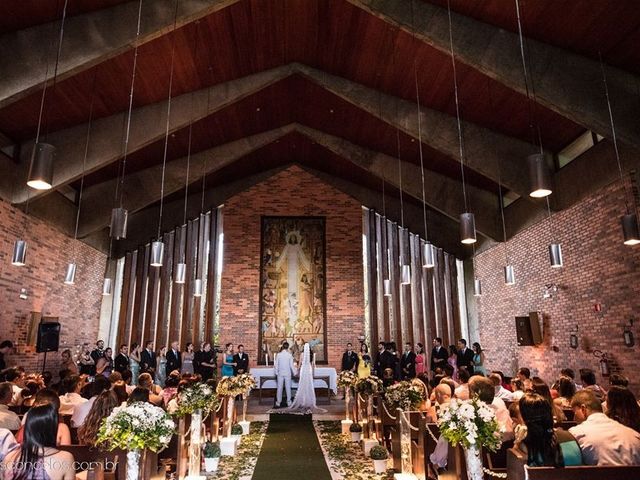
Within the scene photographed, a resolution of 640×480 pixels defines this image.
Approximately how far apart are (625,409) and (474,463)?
4.14 ft

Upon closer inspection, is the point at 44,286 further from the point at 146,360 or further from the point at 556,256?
the point at 556,256

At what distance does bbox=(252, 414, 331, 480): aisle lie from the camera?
19.0 ft

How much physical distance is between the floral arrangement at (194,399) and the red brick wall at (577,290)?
5.82 metres

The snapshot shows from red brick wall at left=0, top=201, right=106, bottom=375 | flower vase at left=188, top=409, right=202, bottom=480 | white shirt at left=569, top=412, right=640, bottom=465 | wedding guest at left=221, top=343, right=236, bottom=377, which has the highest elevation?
red brick wall at left=0, top=201, right=106, bottom=375

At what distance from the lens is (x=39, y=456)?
2490 millimetres

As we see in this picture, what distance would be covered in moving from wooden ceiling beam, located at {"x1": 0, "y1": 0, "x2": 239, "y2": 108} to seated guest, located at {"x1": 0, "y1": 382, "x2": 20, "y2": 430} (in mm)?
3863

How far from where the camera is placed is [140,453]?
3266 mm

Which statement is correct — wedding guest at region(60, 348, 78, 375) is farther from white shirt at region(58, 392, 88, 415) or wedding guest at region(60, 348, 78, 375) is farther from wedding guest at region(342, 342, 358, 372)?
wedding guest at region(342, 342, 358, 372)

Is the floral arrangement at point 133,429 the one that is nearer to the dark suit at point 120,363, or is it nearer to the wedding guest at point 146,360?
the dark suit at point 120,363

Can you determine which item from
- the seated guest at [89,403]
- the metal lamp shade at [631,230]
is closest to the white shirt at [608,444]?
the metal lamp shade at [631,230]

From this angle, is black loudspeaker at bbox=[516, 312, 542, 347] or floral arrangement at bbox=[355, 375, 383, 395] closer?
floral arrangement at bbox=[355, 375, 383, 395]

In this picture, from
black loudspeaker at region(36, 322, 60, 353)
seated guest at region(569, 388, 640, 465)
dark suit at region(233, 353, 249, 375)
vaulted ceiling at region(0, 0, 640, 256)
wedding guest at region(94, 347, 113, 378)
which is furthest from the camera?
dark suit at region(233, 353, 249, 375)

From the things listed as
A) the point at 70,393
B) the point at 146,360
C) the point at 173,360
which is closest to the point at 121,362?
the point at 146,360

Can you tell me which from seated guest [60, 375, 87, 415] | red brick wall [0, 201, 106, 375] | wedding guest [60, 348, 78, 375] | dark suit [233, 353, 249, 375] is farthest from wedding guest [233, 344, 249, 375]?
seated guest [60, 375, 87, 415]
